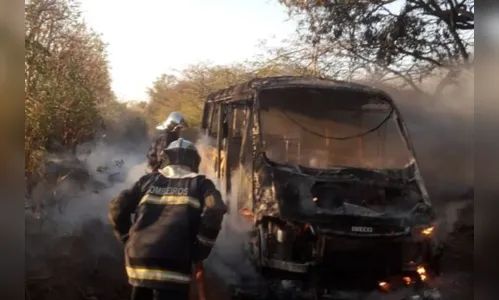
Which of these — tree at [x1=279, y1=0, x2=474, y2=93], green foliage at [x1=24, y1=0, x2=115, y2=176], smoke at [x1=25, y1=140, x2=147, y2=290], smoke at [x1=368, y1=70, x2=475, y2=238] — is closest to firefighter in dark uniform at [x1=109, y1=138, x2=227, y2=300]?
smoke at [x1=25, y1=140, x2=147, y2=290]

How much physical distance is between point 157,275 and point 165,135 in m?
0.84

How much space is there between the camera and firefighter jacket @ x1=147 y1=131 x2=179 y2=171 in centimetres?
390

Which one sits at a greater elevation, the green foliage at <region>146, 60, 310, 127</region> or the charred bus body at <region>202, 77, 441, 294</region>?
the green foliage at <region>146, 60, 310, 127</region>

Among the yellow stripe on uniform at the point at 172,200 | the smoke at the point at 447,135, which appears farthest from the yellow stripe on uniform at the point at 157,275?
the smoke at the point at 447,135

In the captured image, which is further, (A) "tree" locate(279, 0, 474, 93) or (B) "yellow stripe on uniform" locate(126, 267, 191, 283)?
(A) "tree" locate(279, 0, 474, 93)

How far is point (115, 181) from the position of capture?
3877mm

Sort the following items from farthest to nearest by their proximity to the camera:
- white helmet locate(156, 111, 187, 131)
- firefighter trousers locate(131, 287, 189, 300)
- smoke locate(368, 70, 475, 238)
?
smoke locate(368, 70, 475, 238) < white helmet locate(156, 111, 187, 131) < firefighter trousers locate(131, 287, 189, 300)

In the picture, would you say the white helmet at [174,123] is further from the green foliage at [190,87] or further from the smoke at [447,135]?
the smoke at [447,135]

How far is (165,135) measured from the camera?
12.9 ft

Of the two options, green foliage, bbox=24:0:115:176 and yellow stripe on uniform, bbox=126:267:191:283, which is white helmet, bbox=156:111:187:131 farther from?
yellow stripe on uniform, bbox=126:267:191:283

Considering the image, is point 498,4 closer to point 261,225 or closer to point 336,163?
point 336,163

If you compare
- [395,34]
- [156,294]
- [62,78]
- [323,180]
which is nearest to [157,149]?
[62,78]

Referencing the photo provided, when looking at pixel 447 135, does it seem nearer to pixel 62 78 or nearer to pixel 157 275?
pixel 157 275

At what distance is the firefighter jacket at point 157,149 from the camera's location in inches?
154
